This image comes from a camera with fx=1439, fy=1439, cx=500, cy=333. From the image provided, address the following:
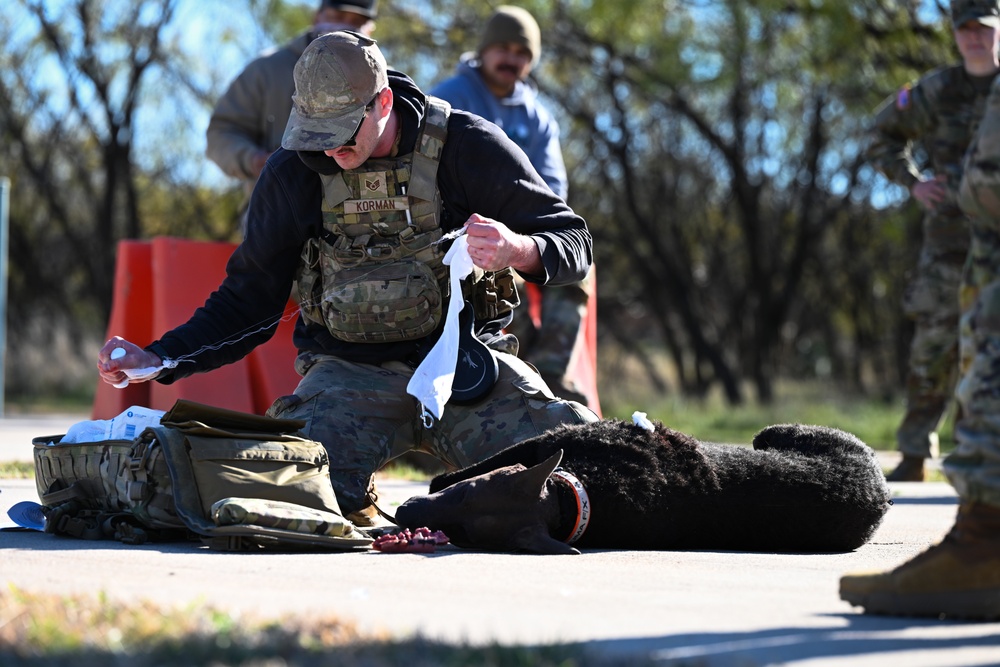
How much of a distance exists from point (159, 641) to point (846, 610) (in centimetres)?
164

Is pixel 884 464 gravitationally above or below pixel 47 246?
below

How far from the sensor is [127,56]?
1862 centimetres

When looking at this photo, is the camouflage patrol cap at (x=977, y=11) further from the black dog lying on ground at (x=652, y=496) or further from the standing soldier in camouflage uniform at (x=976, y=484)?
the standing soldier in camouflage uniform at (x=976, y=484)

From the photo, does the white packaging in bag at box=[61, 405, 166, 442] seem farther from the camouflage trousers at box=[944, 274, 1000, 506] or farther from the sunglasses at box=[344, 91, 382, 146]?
the camouflage trousers at box=[944, 274, 1000, 506]

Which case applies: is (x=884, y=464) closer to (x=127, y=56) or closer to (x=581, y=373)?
(x=581, y=373)

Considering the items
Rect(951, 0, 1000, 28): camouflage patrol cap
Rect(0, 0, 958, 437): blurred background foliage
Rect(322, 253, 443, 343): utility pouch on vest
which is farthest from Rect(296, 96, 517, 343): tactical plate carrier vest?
Rect(0, 0, 958, 437): blurred background foliage

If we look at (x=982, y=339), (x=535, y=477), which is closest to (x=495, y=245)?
A: (x=535, y=477)

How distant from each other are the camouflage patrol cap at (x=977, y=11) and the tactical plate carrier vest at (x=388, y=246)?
3.33 meters

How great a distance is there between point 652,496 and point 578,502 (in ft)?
0.77

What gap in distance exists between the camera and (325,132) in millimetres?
4949

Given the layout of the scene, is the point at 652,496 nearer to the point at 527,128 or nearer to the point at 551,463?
the point at 551,463

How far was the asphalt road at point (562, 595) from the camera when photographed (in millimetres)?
2965

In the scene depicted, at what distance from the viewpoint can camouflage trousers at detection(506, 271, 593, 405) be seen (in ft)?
25.1

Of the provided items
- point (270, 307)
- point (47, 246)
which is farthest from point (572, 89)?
point (270, 307)
